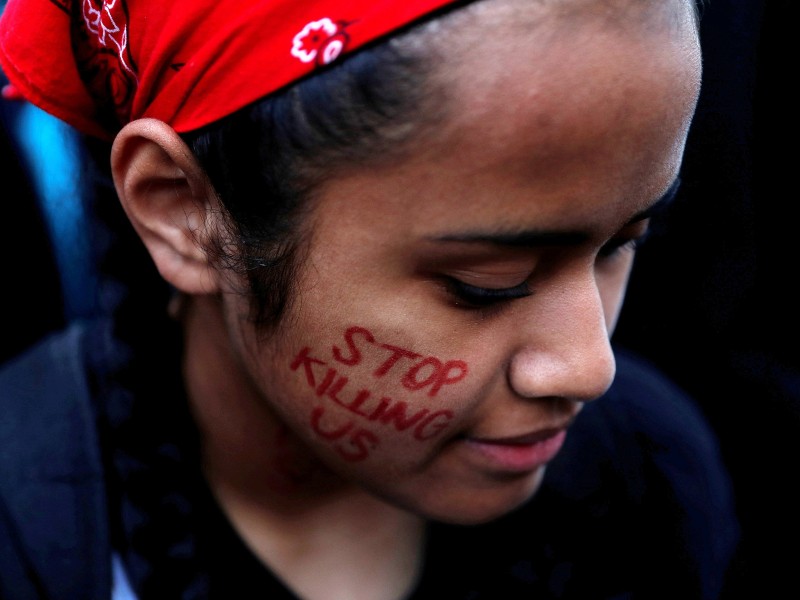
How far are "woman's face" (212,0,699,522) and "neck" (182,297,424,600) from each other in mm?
179

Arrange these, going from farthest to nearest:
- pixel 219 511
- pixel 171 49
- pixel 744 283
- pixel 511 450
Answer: pixel 744 283 → pixel 219 511 → pixel 511 450 → pixel 171 49

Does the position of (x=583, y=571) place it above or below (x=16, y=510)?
below

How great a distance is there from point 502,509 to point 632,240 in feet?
1.23

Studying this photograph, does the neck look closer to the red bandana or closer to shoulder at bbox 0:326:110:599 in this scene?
shoulder at bbox 0:326:110:599

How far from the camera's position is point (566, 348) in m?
0.85

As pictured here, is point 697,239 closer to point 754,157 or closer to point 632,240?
point 754,157

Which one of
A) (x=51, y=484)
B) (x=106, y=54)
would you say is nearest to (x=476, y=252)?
(x=106, y=54)

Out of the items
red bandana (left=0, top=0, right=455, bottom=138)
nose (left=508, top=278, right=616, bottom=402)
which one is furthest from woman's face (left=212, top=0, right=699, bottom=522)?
red bandana (left=0, top=0, right=455, bottom=138)

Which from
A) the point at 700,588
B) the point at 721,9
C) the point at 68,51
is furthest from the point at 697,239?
the point at 68,51

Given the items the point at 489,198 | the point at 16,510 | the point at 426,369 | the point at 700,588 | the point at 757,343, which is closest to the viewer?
the point at 489,198

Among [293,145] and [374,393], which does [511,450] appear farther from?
[293,145]

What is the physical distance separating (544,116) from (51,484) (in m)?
Result: 0.75

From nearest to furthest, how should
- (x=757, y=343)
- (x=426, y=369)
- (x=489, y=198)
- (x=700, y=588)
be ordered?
1. (x=489, y=198)
2. (x=426, y=369)
3. (x=700, y=588)
4. (x=757, y=343)

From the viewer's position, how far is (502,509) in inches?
41.1
